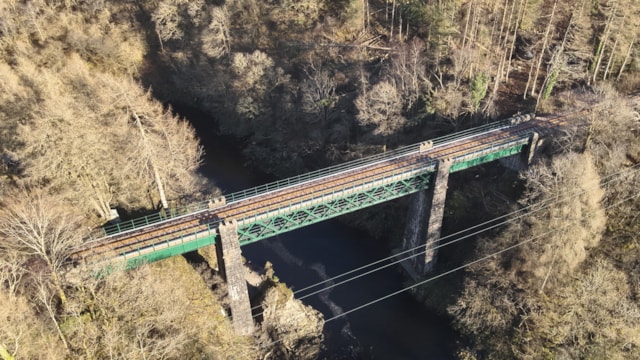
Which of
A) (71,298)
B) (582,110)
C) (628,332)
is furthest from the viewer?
(582,110)

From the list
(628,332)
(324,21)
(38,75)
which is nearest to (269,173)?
(324,21)

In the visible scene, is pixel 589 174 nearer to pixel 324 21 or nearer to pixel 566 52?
pixel 566 52

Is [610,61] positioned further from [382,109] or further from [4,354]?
[4,354]

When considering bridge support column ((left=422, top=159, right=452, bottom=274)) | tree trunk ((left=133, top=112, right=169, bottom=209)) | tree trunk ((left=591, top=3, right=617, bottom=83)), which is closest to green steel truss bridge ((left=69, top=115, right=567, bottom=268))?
bridge support column ((left=422, top=159, right=452, bottom=274))

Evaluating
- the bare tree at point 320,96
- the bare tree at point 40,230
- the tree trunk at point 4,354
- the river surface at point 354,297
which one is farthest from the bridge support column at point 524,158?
the tree trunk at point 4,354

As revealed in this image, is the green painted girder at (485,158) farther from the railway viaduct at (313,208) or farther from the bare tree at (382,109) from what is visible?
the bare tree at (382,109)

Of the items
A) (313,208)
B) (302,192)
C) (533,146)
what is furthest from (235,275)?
(533,146)

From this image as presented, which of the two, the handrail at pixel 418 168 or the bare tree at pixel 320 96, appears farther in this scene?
the bare tree at pixel 320 96
